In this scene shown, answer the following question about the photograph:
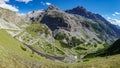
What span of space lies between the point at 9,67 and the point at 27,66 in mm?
15991

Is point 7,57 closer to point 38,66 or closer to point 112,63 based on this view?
point 38,66

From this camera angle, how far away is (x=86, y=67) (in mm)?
108188

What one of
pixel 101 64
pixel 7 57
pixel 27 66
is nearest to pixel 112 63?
pixel 101 64

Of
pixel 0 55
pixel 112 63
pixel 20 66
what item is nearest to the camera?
pixel 0 55

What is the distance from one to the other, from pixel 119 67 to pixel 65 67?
25.6 metres

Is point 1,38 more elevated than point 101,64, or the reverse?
point 1,38

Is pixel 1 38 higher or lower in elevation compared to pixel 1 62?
higher

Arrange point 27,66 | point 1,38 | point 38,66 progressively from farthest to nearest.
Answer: point 1,38, point 38,66, point 27,66

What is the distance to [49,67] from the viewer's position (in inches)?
3834

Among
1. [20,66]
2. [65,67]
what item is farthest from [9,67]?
[65,67]

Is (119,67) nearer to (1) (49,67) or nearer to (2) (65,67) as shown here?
(2) (65,67)

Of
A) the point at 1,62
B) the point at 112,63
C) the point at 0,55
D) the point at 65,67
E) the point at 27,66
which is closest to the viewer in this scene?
the point at 1,62

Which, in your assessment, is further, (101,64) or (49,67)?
(101,64)

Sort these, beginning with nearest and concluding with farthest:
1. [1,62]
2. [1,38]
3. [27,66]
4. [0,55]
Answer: [1,62] < [0,55] < [27,66] < [1,38]
